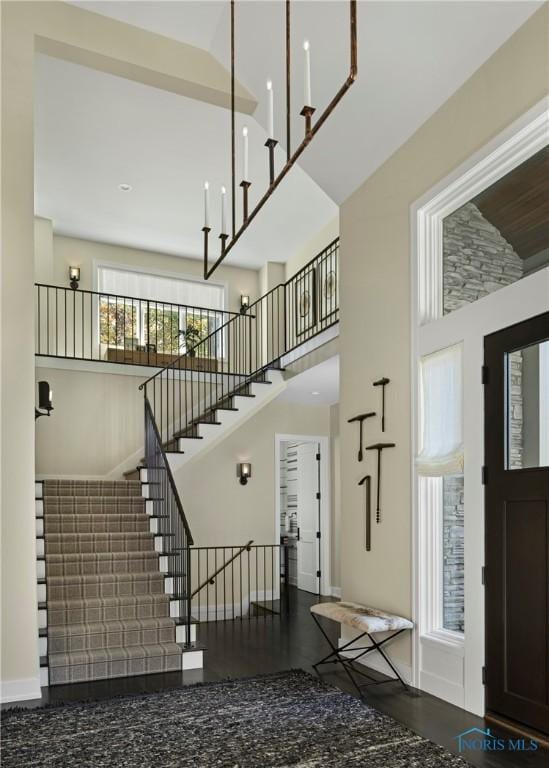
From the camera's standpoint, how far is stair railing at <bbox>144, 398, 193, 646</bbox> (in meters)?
5.75

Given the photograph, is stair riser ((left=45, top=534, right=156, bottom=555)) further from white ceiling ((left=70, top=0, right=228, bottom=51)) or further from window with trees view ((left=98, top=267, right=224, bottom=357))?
white ceiling ((left=70, top=0, right=228, bottom=51))

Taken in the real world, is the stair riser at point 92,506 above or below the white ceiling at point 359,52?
below

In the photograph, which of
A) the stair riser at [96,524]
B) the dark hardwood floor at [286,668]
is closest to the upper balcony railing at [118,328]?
the stair riser at [96,524]

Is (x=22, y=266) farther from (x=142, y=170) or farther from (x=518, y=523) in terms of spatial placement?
(x=518, y=523)

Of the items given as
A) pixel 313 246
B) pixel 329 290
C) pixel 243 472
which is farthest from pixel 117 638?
pixel 313 246

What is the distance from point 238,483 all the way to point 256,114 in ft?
17.9

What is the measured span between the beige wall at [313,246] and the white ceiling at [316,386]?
231cm

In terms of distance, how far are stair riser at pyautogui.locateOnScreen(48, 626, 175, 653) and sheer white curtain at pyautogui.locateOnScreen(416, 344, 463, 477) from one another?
2719mm

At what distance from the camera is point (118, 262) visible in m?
10.4

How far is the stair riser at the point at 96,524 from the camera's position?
695 centimetres

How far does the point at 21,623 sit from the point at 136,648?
3.67 ft

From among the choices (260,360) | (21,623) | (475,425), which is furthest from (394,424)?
(260,360)

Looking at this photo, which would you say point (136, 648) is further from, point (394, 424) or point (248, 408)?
point (248, 408)

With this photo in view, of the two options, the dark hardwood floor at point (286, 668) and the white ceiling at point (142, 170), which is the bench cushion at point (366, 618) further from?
the white ceiling at point (142, 170)
